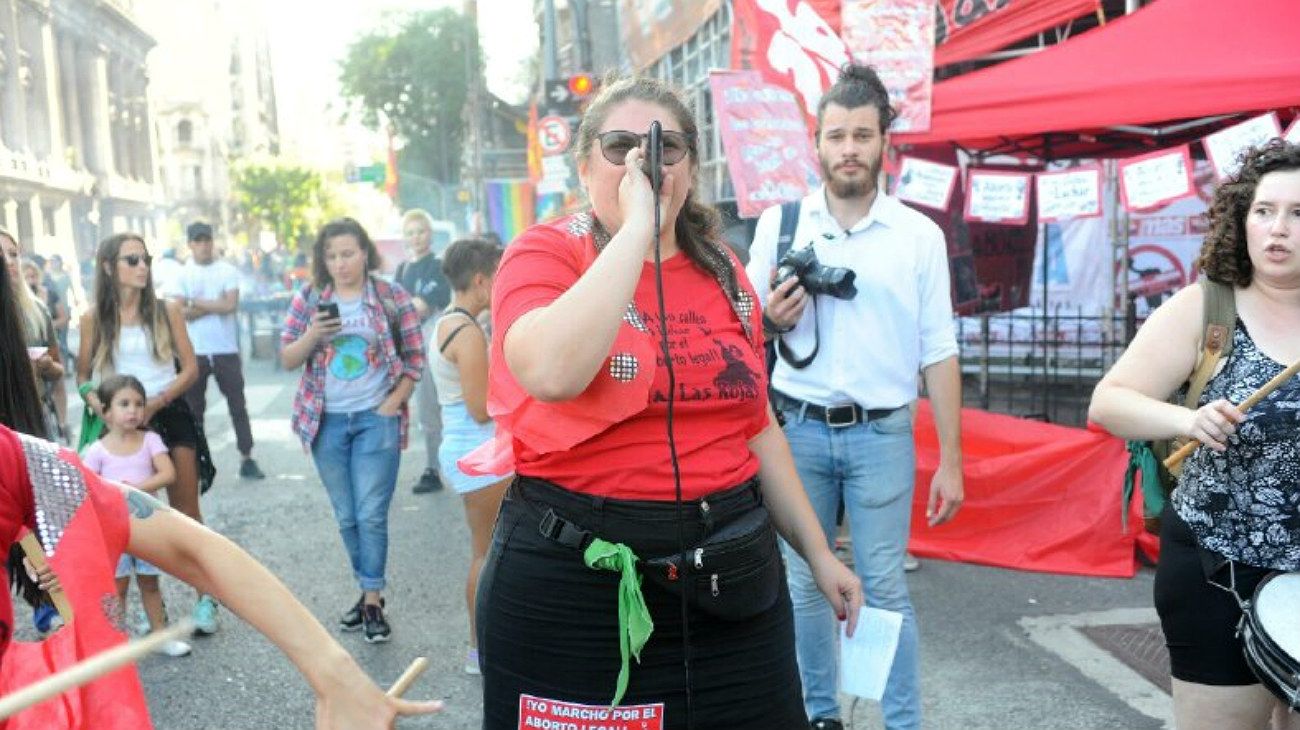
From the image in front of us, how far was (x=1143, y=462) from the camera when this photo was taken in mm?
3111

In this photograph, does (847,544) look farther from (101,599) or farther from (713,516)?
(101,599)

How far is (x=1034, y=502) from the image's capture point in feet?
20.4

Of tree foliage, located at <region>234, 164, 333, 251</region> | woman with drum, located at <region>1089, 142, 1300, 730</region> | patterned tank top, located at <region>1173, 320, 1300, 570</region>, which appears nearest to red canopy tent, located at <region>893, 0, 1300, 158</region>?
woman with drum, located at <region>1089, 142, 1300, 730</region>

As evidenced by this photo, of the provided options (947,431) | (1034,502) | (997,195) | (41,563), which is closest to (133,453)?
(947,431)

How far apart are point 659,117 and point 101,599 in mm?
1394

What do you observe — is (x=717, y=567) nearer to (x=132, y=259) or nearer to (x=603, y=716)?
(x=603, y=716)

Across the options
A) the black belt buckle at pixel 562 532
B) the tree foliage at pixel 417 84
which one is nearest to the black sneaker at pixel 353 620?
the black belt buckle at pixel 562 532

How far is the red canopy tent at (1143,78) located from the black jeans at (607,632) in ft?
14.6

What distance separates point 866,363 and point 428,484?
18.9 feet

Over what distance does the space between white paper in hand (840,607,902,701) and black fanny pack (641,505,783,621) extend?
0.72m

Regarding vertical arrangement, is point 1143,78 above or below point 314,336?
above

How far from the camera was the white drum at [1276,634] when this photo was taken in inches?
95.9

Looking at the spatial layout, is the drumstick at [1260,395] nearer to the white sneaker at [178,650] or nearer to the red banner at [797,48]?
the white sneaker at [178,650]

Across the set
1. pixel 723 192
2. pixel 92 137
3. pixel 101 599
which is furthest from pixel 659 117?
pixel 92 137
